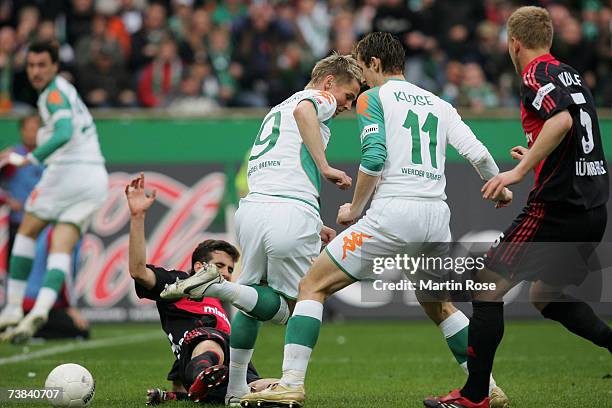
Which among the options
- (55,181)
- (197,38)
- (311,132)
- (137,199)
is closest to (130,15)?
(197,38)

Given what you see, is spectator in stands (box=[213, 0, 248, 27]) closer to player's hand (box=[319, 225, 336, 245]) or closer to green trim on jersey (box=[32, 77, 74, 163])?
green trim on jersey (box=[32, 77, 74, 163])

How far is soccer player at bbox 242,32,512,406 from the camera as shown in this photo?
19.9ft

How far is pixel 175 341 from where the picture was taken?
682 cm

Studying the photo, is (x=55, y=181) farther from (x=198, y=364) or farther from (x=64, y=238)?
(x=198, y=364)

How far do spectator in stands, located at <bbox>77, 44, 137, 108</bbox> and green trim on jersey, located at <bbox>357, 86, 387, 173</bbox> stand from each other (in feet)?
30.9

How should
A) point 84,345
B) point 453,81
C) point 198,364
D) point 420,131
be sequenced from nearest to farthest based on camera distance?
point 420,131, point 198,364, point 84,345, point 453,81

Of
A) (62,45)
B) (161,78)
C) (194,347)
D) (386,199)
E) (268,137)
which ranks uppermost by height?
(268,137)

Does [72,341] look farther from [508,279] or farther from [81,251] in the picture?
[508,279]

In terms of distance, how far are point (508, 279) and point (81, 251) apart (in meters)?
8.14

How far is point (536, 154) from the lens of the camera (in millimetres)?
5676

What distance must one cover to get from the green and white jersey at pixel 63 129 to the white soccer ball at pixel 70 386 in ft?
14.2

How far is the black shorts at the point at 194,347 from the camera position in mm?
6621

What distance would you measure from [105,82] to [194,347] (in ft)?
30.7

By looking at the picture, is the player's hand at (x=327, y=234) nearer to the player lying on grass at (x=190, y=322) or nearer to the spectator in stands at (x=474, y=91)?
the player lying on grass at (x=190, y=322)
